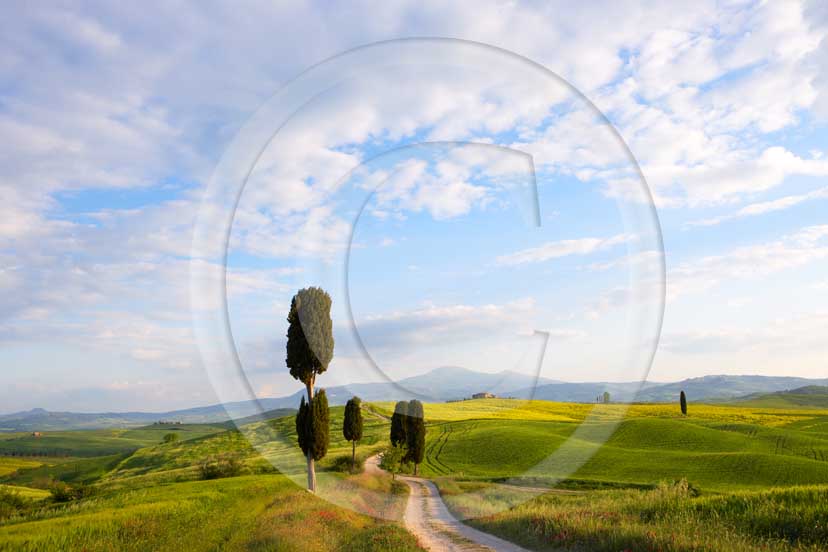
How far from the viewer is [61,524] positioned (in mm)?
17594

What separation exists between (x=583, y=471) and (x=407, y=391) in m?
43.7

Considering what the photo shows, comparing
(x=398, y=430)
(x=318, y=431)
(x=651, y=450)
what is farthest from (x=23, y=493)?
(x=651, y=450)

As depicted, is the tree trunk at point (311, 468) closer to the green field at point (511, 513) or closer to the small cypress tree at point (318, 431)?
the small cypress tree at point (318, 431)

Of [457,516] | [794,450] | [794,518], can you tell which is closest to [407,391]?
[794,518]

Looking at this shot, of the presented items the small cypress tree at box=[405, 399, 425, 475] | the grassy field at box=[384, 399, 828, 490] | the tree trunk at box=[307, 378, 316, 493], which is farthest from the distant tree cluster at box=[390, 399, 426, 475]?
the tree trunk at box=[307, 378, 316, 493]

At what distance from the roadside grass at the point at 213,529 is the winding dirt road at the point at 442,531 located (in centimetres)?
118

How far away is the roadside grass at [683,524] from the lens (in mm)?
12484

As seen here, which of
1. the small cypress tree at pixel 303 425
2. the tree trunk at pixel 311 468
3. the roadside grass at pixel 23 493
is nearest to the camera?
the tree trunk at pixel 311 468

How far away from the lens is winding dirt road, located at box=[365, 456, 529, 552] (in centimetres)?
1709

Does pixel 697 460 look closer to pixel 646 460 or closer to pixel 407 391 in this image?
pixel 646 460

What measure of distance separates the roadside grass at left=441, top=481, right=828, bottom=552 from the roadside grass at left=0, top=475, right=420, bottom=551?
4.03 metres

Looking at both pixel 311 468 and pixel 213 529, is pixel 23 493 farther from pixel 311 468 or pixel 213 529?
pixel 213 529

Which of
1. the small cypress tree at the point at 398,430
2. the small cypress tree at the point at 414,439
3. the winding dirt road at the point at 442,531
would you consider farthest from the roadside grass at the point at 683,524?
the small cypress tree at the point at 414,439

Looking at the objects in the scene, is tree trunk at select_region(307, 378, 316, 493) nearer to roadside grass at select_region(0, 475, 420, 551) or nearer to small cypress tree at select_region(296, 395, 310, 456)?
small cypress tree at select_region(296, 395, 310, 456)
